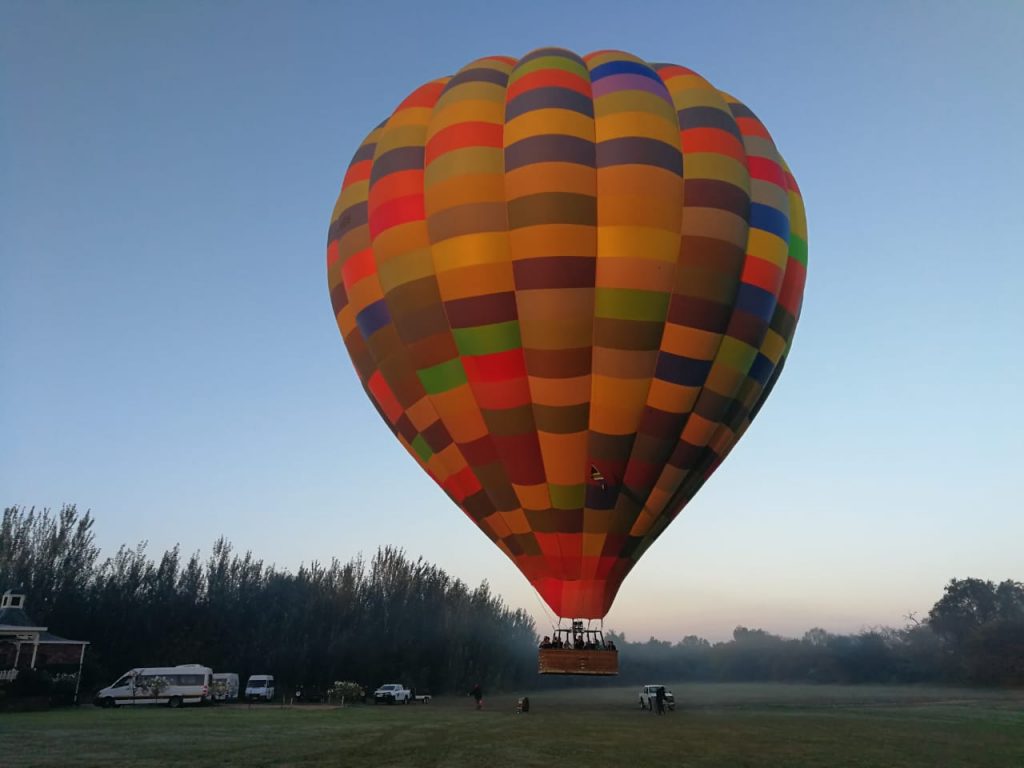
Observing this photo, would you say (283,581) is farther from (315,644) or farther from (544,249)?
(544,249)

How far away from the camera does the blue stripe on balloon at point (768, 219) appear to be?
43.8 ft

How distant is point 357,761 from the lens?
35.5ft

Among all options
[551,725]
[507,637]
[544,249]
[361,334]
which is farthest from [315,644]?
[544,249]

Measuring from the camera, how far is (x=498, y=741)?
14.3m

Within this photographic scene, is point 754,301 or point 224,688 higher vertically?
point 754,301

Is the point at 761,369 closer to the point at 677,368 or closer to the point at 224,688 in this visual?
the point at 677,368

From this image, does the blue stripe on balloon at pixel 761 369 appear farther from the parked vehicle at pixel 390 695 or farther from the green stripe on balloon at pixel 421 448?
the parked vehicle at pixel 390 695

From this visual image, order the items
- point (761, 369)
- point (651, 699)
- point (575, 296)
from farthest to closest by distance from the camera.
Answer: point (651, 699)
point (761, 369)
point (575, 296)

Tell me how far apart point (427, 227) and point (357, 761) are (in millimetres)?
8952

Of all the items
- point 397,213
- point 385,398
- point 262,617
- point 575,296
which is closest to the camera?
point 575,296

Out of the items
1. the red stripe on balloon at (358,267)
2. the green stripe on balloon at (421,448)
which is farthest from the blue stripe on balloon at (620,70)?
the green stripe on balloon at (421,448)

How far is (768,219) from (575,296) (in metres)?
4.31

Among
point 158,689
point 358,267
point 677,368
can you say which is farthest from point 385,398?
point 158,689

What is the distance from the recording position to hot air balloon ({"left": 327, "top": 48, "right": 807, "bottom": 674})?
1231 centimetres
